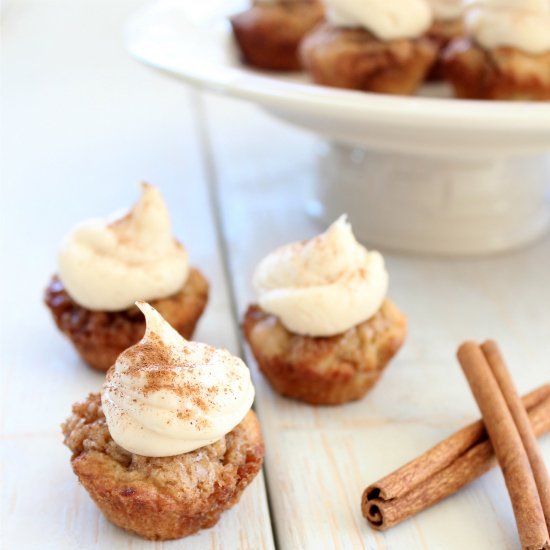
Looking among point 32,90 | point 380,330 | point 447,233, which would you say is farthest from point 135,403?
point 32,90

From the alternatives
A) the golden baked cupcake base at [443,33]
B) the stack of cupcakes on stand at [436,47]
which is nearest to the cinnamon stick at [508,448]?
the stack of cupcakes on stand at [436,47]

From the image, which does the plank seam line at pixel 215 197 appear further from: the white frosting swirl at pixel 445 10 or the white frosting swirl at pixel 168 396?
the white frosting swirl at pixel 445 10

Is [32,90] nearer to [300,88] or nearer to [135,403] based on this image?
[300,88]

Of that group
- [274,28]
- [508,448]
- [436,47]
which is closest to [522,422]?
[508,448]

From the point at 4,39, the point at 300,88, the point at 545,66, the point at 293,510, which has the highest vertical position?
the point at 300,88

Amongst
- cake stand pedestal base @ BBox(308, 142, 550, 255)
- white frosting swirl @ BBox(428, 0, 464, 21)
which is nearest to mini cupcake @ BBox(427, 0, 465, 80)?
white frosting swirl @ BBox(428, 0, 464, 21)

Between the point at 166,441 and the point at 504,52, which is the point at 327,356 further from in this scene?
the point at 504,52
